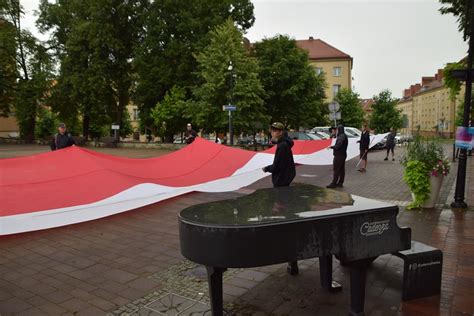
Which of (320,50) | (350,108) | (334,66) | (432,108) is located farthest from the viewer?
(432,108)

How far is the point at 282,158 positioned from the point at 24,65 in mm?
48178

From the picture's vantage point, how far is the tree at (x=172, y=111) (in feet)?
105

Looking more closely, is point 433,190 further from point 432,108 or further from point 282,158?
point 432,108

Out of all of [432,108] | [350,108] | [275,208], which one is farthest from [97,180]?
[432,108]

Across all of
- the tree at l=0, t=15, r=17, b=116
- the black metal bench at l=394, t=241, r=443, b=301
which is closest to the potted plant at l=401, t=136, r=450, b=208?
the black metal bench at l=394, t=241, r=443, b=301

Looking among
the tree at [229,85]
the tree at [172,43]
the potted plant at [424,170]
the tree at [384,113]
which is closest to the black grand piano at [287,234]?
the potted plant at [424,170]

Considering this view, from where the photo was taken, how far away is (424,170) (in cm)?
818

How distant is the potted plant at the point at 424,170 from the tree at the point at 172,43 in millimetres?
27854

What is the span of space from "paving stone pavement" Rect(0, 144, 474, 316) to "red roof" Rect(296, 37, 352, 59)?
225 ft

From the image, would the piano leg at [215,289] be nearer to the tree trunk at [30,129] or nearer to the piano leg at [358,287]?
the piano leg at [358,287]

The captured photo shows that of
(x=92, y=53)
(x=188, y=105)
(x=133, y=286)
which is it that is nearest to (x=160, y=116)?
(x=188, y=105)

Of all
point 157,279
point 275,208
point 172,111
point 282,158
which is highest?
point 172,111

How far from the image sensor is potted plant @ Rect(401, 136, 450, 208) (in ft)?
27.0

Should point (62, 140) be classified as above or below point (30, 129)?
above
